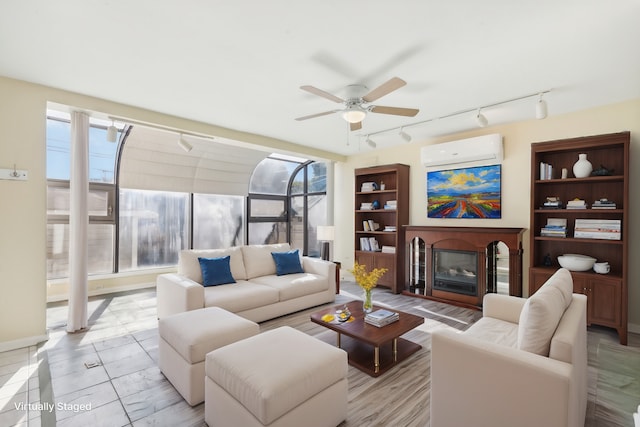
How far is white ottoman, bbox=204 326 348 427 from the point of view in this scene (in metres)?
1.55

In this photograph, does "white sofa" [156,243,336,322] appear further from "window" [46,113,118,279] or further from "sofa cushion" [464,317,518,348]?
"sofa cushion" [464,317,518,348]

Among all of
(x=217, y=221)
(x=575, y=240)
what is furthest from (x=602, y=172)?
(x=217, y=221)

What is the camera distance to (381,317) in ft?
9.10

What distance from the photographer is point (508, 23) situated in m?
2.07

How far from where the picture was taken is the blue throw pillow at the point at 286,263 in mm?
4387

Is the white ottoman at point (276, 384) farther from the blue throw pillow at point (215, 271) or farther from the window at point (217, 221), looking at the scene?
the window at point (217, 221)

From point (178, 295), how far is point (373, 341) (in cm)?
211

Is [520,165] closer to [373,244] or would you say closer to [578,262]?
[578,262]

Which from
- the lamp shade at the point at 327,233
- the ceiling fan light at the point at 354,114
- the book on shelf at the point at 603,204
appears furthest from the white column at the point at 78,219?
the book on shelf at the point at 603,204

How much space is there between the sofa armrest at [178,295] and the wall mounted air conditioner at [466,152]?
153 inches

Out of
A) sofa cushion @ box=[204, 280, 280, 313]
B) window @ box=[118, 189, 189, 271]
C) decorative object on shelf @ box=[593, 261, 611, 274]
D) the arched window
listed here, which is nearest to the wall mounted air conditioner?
decorative object on shelf @ box=[593, 261, 611, 274]

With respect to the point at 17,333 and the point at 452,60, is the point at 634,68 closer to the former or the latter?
the point at 452,60

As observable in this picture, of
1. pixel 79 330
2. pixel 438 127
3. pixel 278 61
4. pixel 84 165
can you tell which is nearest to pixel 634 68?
pixel 438 127

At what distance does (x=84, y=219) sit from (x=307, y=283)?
2.79 m
